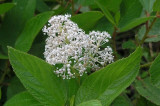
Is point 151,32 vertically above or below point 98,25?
below

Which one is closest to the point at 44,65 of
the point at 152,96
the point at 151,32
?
the point at 152,96

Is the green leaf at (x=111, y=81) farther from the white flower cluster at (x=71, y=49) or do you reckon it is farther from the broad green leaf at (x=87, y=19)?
the broad green leaf at (x=87, y=19)

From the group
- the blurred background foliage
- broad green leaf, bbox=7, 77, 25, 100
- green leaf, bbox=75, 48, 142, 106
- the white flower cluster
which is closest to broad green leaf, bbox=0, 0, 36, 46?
the blurred background foliage

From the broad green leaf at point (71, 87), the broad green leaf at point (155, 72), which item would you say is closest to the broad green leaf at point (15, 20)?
the broad green leaf at point (71, 87)

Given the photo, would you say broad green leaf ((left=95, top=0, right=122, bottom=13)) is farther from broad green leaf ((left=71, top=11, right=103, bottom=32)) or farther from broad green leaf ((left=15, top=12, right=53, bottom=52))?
broad green leaf ((left=15, top=12, right=53, bottom=52))

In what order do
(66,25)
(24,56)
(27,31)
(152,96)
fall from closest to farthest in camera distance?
(24,56) < (66,25) < (152,96) < (27,31)

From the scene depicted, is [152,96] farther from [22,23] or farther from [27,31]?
[22,23]

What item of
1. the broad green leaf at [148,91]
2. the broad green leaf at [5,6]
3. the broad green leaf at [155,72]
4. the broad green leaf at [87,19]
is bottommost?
the broad green leaf at [148,91]
